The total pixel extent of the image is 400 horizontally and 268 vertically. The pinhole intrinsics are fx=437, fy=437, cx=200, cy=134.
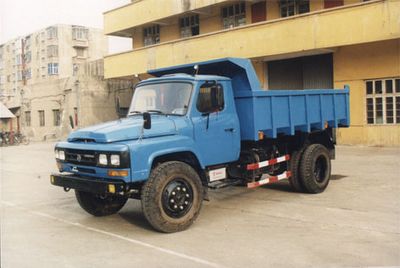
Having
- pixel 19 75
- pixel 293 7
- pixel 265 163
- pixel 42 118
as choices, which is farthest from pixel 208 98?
pixel 19 75

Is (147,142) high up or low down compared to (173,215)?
up

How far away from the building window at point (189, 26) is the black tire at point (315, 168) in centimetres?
1805

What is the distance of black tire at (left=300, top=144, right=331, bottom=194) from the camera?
905 cm

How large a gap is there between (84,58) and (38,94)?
52867 mm

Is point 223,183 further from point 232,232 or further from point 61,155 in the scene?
point 61,155

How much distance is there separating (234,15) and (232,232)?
754 inches

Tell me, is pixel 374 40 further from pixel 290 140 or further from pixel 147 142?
pixel 147 142

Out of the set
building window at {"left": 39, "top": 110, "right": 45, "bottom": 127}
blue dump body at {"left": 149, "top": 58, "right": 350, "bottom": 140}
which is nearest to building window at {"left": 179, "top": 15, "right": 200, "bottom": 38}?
building window at {"left": 39, "top": 110, "right": 45, "bottom": 127}

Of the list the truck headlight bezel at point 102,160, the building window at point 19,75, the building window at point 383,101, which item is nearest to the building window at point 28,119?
the building window at point 383,101

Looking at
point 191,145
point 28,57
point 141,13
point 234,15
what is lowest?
point 191,145

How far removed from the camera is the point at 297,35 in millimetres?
18266

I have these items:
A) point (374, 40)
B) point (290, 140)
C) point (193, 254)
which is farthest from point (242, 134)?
point (374, 40)

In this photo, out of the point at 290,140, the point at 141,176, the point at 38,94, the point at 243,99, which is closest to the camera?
the point at 141,176

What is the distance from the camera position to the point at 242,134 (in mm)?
7996
